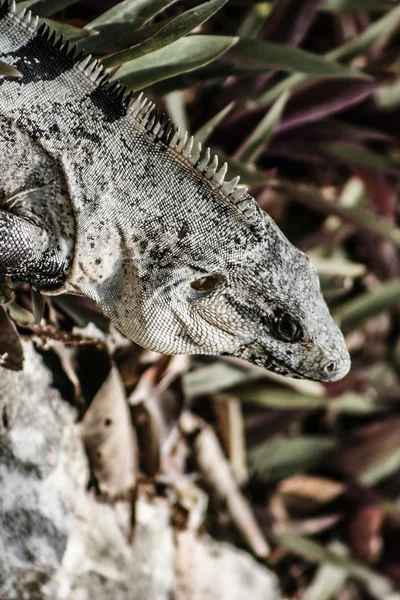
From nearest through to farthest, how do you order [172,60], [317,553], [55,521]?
1. [172,60]
2. [55,521]
3. [317,553]

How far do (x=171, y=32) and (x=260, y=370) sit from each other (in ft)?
5.45

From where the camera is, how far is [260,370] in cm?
312

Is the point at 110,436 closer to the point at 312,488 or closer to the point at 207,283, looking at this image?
the point at 207,283

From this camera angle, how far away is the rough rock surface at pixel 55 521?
2.06 m

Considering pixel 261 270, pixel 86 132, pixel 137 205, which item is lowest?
pixel 261 270

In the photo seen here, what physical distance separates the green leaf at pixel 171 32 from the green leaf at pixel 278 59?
676 mm

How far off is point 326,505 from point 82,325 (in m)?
2.06

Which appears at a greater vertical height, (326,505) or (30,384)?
(30,384)

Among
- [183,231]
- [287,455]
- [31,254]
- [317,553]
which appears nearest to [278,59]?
[183,231]

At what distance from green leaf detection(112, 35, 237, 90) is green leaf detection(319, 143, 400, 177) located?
1.38 meters

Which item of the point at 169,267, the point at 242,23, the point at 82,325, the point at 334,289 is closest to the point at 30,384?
the point at 82,325

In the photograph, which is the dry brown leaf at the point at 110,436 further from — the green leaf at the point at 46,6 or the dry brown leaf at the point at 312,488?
the dry brown leaf at the point at 312,488

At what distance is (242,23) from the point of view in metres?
2.93

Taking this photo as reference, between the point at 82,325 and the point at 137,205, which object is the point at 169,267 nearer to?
the point at 137,205
